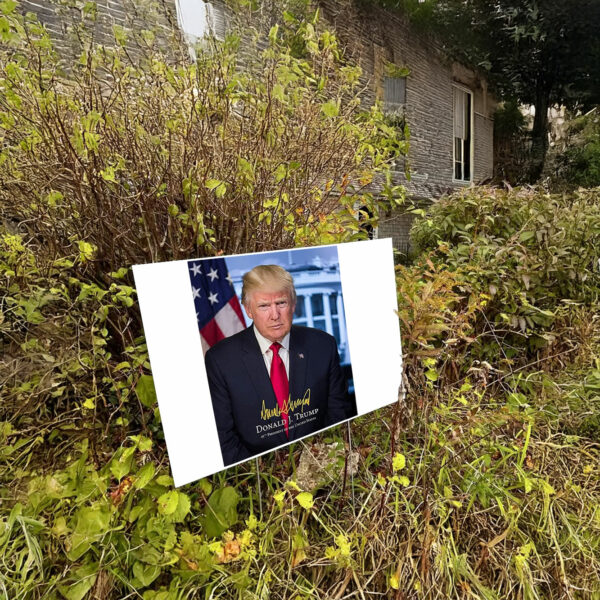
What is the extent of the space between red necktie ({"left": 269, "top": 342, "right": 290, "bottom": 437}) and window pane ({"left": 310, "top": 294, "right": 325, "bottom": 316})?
0.68 feet

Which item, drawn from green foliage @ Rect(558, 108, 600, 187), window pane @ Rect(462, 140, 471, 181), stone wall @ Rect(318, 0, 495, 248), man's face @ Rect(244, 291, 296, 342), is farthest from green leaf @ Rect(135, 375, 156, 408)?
green foliage @ Rect(558, 108, 600, 187)

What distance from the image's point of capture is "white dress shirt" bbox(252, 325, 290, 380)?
1.60m

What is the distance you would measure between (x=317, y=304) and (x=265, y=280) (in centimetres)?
26

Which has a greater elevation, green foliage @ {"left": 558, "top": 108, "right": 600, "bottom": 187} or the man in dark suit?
green foliage @ {"left": 558, "top": 108, "right": 600, "bottom": 187}

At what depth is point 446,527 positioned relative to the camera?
1.86 metres

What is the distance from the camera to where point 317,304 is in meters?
1.72

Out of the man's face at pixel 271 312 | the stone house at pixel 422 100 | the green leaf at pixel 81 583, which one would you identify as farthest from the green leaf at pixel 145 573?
the stone house at pixel 422 100

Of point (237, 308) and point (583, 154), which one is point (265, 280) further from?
point (583, 154)

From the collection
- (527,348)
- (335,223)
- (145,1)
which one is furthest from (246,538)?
(527,348)

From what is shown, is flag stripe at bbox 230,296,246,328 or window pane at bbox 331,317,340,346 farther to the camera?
window pane at bbox 331,317,340,346

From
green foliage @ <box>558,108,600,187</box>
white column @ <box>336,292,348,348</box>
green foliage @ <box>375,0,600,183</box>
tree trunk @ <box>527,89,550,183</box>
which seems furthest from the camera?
green foliage @ <box>558,108,600,187</box>

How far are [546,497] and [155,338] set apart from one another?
1.76 meters

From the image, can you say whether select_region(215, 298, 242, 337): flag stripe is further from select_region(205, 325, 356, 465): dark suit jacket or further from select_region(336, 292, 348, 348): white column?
select_region(336, 292, 348, 348): white column
